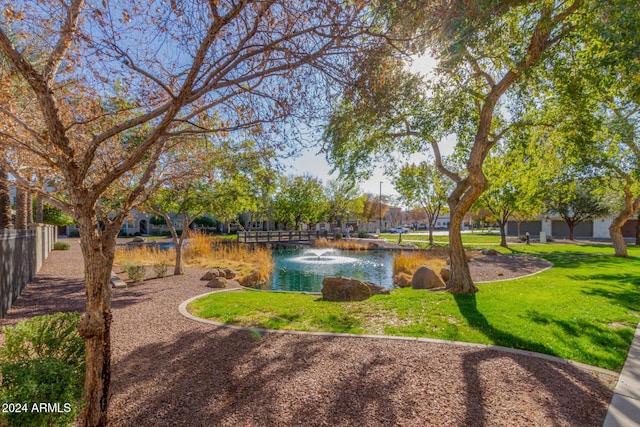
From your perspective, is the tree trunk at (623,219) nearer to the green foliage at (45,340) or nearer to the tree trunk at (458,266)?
the tree trunk at (458,266)

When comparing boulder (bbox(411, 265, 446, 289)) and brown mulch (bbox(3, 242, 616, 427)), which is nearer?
brown mulch (bbox(3, 242, 616, 427))

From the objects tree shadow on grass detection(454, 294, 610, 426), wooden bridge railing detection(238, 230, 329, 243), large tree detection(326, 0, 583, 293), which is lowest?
tree shadow on grass detection(454, 294, 610, 426)

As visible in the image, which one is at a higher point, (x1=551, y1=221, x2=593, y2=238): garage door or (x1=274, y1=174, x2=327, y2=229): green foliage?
(x1=274, y1=174, x2=327, y2=229): green foliage

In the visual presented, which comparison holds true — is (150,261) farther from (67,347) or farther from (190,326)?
(67,347)

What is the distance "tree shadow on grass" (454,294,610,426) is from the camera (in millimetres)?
3201

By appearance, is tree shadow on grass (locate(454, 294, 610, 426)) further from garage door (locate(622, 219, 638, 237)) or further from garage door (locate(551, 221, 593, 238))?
garage door (locate(551, 221, 593, 238))

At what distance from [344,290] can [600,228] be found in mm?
49240

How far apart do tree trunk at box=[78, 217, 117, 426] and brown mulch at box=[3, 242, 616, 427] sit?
0.34 m

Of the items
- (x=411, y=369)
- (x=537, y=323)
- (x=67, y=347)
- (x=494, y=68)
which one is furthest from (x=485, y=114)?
(x=67, y=347)

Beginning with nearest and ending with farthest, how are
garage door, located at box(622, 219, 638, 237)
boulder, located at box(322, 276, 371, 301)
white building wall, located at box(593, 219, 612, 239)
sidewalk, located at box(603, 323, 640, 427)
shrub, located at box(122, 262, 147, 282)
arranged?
sidewalk, located at box(603, 323, 640, 427) → boulder, located at box(322, 276, 371, 301) → shrub, located at box(122, 262, 147, 282) → garage door, located at box(622, 219, 638, 237) → white building wall, located at box(593, 219, 612, 239)

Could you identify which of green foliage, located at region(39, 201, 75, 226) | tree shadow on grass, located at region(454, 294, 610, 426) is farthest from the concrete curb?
green foliage, located at region(39, 201, 75, 226)

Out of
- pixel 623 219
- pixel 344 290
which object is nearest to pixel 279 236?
pixel 344 290

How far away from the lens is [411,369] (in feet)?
13.7

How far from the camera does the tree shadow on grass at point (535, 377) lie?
3.20 m
